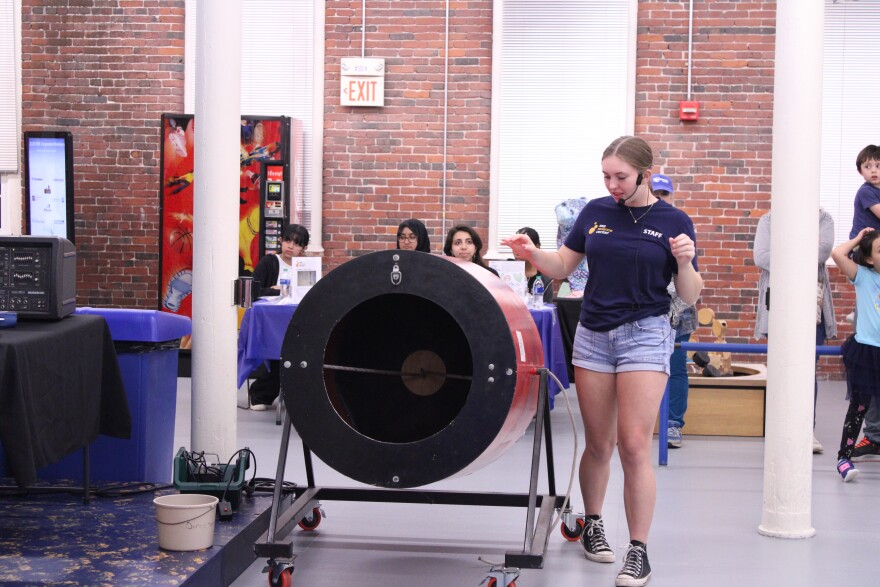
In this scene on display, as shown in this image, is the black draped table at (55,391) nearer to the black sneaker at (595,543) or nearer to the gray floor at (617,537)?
the gray floor at (617,537)

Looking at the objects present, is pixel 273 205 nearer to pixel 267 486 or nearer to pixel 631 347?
pixel 267 486

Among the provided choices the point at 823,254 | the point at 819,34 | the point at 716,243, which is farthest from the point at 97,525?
the point at 716,243

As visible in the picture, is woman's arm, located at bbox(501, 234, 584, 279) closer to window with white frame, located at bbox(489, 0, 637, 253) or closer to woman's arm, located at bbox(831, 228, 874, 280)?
woman's arm, located at bbox(831, 228, 874, 280)

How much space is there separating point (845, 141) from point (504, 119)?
8.90ft

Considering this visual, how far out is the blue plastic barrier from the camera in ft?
13.0

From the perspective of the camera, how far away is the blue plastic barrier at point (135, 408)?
13.0 feet

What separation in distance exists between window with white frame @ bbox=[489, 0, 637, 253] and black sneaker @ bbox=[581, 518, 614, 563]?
509 centimetres

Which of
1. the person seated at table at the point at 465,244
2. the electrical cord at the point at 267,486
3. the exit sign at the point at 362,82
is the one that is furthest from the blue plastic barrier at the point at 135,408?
the exit sign at the point at 362,82

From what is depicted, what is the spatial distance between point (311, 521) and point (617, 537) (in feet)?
3.71

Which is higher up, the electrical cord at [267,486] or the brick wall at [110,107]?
the brick wall at [110,107]

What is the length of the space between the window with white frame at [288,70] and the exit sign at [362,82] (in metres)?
0.21

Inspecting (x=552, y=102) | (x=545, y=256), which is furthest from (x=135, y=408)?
(x=552, y=102)

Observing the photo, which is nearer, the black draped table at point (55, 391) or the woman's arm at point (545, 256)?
the black draped table at point (55, 391)

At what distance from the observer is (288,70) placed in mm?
8766
